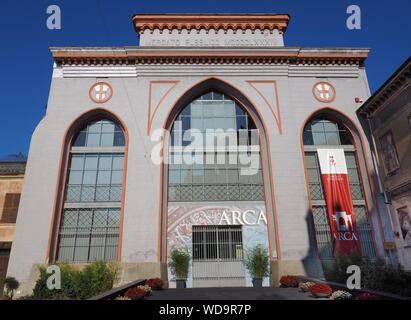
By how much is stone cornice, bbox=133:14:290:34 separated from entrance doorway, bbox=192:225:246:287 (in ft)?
50.4

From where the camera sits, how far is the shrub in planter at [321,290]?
1121cm

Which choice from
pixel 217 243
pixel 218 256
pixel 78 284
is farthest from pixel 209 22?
pixel 78 284

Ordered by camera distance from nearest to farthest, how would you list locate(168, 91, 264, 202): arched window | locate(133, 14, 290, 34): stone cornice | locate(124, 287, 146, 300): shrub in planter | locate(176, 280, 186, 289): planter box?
locate(124, 287, 146, 300): shrub in planter, locate(176, 280, 186, 289): planter box, locate(168, 91, 264, 202): arched window, locate(133, 14, 290, 34): stone cornice

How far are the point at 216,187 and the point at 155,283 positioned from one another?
6.99 m

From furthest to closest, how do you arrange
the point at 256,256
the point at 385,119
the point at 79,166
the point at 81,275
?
the point at 79,166
the point at 385,119
the point at 256,256
the point at 81,275

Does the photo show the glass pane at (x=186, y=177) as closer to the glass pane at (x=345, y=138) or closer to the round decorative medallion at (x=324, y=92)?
the round decorative medallion at (x=324, y=92)

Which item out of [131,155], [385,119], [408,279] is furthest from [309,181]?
[131,155]

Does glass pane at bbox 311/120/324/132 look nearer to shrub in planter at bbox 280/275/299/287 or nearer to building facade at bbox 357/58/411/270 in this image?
building facade at bbox 357/58/411/270

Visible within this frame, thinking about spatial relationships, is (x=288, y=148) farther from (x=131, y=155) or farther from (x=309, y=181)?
(x=131, y=155)

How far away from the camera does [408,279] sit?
12.5 metres

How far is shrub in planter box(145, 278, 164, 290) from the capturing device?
578 inches

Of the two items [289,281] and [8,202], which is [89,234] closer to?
[8,202]

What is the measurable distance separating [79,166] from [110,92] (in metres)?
5.69

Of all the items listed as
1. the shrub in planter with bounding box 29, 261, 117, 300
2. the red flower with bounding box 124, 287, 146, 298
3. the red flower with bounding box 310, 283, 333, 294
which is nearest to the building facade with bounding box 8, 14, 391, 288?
the shrub in planter with bounding box 29, 261, 117, 300
